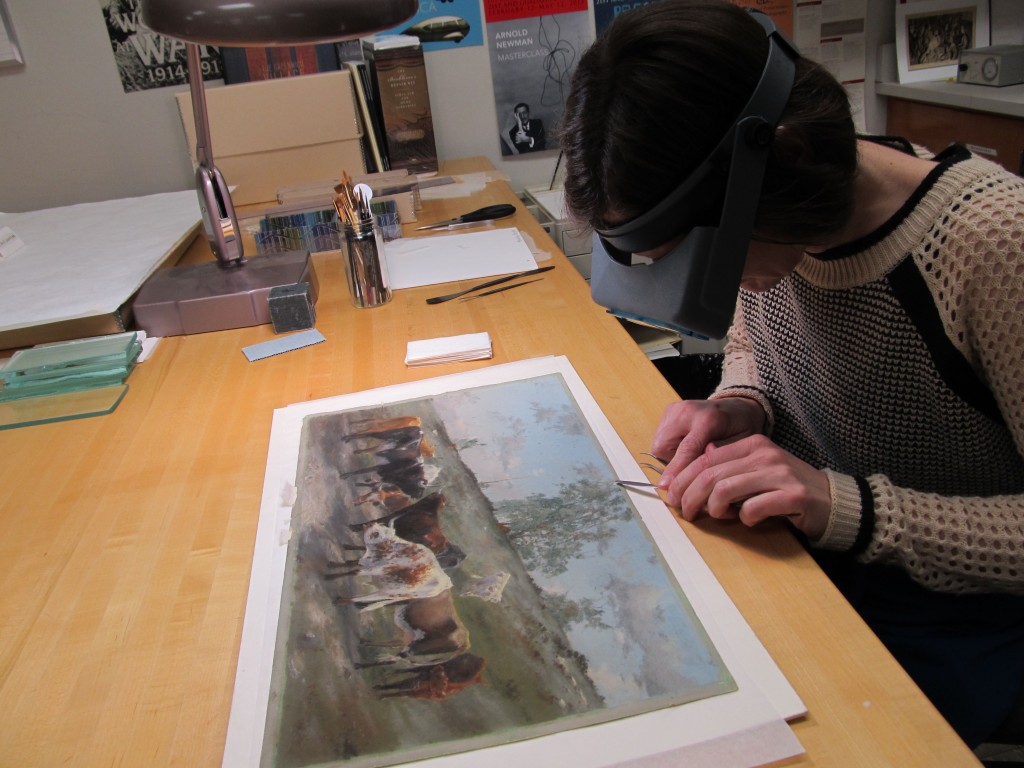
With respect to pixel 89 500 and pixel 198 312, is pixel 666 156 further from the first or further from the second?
pixel 198 312

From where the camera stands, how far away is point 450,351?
3.46 feet

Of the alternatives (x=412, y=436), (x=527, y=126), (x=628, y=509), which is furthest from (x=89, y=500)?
(x=527, y=126)

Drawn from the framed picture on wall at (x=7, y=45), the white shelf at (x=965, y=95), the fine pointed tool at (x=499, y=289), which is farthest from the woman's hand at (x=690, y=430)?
the framed picture on wall at (x=7, y=45)

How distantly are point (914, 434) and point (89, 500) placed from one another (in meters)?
0.85

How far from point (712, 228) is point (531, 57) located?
5.11 feet

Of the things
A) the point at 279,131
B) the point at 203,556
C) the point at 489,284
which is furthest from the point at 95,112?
the point at 203,556

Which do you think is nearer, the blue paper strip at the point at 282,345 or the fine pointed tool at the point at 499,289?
the blue paper strip at the point at 282,345

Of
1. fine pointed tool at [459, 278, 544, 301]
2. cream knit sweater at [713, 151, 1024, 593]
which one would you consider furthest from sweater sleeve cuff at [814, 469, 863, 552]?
fine pointed tool at [459, 278, 544, 301]

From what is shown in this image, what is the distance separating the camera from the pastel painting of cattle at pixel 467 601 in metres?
0.53

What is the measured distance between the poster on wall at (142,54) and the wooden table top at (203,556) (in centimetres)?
101

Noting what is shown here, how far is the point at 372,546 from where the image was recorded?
70cm

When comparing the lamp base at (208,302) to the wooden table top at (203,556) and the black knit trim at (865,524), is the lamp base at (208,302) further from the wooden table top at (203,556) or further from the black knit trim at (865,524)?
the black knit trim at (865,524)

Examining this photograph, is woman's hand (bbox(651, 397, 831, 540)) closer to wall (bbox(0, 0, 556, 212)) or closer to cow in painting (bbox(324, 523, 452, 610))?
cow in painting (bbox(324, 523, 452, 610))

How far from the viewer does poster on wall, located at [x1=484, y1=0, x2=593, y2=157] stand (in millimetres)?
1977
